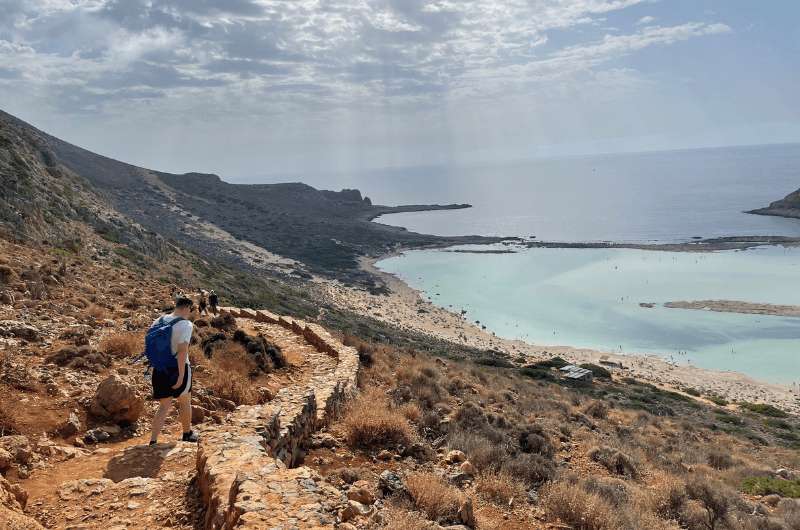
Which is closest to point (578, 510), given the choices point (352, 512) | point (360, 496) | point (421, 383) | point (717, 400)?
point (360, 496)

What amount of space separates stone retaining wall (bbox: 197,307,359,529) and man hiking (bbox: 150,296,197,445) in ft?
1.93

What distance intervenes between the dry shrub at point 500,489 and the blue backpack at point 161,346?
14.3 ft

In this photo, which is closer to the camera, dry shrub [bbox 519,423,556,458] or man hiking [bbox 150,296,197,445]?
man hiking [bbox 150,296,197,445]

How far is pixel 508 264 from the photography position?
82000mm

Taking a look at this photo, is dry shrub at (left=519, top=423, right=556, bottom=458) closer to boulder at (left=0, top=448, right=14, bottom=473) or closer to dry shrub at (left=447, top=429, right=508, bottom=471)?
dry shrub at (left=447, top=429, right=508, bottom=471)

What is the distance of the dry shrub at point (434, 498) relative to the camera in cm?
546

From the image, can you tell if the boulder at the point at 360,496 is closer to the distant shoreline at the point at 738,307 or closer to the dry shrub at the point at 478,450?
the dry shrub at the point at 478,450

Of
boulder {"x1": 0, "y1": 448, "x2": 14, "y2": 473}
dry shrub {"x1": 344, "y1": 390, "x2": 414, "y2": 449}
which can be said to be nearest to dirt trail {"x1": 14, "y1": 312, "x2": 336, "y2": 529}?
boulder {"x1": 0, "y1": 448, "x2": 14, "y2": 473}

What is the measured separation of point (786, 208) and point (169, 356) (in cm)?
12813

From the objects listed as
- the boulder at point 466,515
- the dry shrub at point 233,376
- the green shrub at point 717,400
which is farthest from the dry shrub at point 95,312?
the green shrub at point 717,400

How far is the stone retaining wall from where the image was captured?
13.1 feet

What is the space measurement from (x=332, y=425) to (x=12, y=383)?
4.64 meters

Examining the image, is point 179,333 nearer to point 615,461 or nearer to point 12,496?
point 12,496

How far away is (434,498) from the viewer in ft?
18.3
